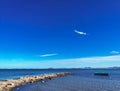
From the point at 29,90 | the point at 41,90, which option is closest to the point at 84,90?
the point at 41,90

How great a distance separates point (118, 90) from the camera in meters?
41.3

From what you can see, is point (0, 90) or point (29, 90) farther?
point (29, 90)

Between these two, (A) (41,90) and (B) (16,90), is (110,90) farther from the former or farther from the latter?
(B) (16,90)

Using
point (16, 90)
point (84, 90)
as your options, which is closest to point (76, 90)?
point (84, 90)

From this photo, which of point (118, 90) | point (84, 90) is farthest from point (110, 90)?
point (84, 90)

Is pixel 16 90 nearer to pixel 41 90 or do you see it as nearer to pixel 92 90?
pixel 41 90

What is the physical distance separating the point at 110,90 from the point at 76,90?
24.1 ft

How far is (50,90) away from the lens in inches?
1582

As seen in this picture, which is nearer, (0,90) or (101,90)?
(0,90)

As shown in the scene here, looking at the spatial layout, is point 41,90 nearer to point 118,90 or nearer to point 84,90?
point 84,90

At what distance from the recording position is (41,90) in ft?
132

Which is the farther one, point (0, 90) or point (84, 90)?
point (84, 90)

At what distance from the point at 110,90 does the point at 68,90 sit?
29.6 feet

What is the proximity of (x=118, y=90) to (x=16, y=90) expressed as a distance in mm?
21389
